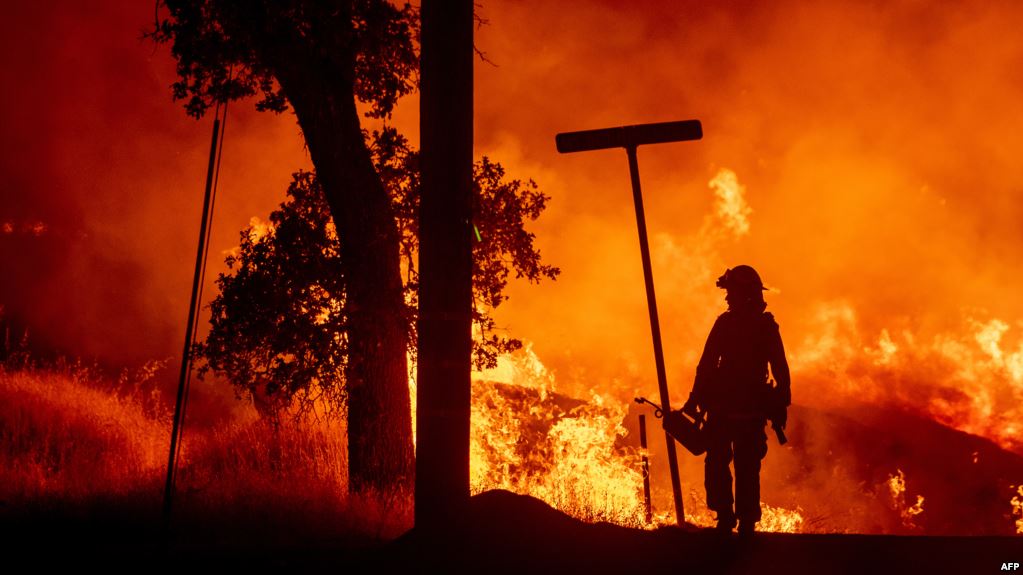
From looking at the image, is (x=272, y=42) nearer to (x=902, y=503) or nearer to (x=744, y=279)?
(x=744, y=279)

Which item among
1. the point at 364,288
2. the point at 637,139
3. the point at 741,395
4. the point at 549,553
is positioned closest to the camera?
the point at 549,553

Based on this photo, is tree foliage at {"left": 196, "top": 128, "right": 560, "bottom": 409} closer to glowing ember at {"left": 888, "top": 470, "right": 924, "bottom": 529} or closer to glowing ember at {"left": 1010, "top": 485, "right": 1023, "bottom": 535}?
glowing ember at {"left": 888, "top": 470, "right": 924, "bottom": 529}

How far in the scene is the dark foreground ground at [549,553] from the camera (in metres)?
4.98

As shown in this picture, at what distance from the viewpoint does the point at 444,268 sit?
17.1ft

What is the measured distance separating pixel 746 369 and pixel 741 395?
22 cm

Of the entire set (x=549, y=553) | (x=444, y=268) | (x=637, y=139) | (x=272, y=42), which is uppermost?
(x=272, y=42)

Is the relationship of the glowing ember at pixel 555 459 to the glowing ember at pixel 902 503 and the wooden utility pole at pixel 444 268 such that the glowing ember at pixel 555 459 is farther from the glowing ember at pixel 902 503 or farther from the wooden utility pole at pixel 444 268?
the glowing ember at pixel 902 503

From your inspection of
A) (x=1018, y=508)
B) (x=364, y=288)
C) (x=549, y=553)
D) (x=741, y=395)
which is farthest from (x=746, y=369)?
(x=1018, y=508)

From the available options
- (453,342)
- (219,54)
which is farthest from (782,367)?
(219,54)

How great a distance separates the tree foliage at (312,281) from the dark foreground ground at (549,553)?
2777mm

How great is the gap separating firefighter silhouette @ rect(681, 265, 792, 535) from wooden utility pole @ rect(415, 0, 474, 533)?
7.39 feet

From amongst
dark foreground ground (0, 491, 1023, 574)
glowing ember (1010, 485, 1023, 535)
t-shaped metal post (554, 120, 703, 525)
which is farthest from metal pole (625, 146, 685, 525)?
glowing ember (1010, 485, 1023, 535)

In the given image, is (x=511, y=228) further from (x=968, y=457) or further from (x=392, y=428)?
(x=968, y=457)

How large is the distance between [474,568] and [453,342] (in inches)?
58.5
